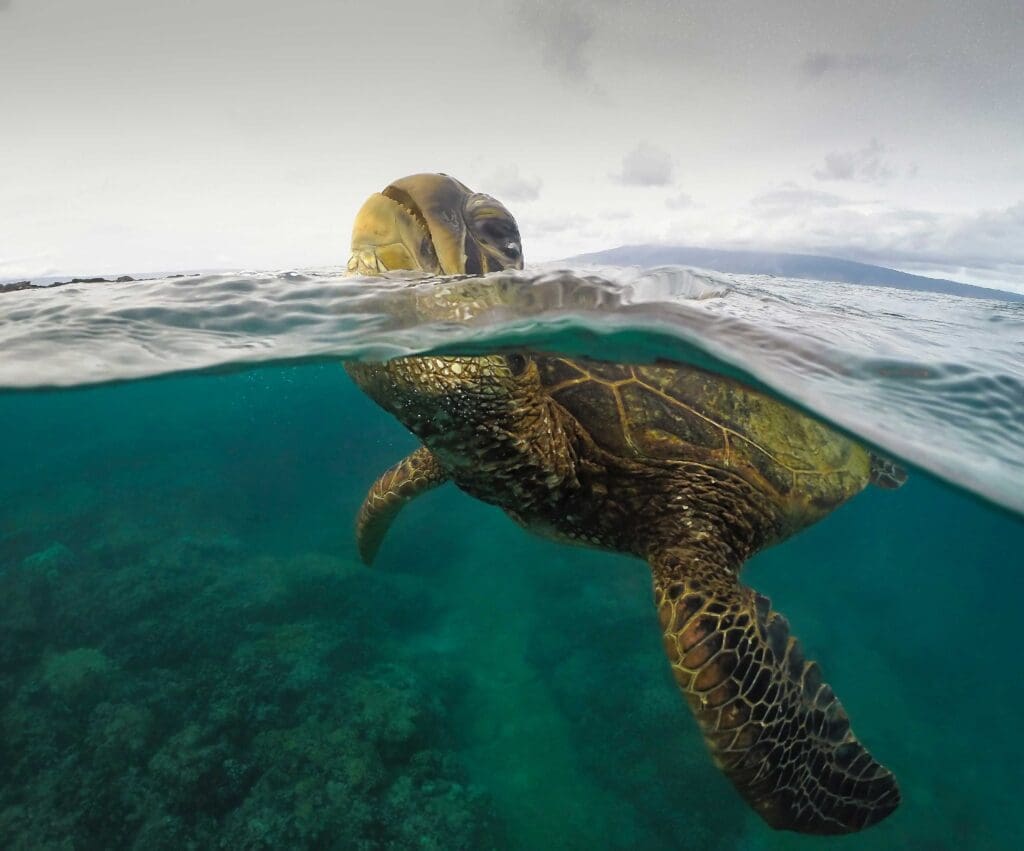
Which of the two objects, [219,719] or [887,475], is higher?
[887,475]

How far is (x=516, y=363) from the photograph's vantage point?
9.93 feet

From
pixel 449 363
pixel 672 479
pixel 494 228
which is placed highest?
pixel 494 228

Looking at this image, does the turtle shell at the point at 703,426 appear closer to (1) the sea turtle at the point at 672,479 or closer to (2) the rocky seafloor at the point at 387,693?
(1) the sea turtle at the point at 672,479

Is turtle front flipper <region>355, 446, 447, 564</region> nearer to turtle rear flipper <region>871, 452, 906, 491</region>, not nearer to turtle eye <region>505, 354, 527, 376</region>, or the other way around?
turtle eye <region>505, 354, 527, 376</region>

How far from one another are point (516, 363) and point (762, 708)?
2.47m

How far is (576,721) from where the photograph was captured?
727 cm

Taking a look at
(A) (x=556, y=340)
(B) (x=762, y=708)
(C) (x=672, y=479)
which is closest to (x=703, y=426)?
(C) (x=672, y=479)

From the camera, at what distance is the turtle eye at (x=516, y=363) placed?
2.92m

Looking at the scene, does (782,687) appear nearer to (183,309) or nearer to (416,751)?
(416,751)

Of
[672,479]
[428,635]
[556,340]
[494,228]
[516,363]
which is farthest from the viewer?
[428,635]

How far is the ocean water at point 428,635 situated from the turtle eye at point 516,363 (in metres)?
0.15

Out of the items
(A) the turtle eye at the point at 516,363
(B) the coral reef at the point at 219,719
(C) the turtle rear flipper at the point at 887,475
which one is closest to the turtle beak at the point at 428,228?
(A) the turtle eye at the point at 516,363

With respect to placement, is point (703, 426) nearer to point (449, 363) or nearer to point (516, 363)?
point (516, 363)

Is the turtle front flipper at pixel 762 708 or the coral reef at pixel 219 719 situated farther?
the coral reef at pixel 219 719
